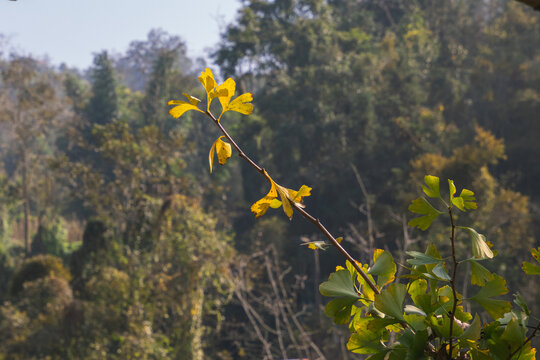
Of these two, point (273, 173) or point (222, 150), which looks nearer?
point (222, 150)

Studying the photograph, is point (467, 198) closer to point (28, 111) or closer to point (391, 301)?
point (391, 301)

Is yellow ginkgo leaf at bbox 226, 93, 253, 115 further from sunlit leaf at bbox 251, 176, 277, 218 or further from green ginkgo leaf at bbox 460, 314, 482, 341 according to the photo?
green ginkgo leaf at bbox 460, 314, 482, 341

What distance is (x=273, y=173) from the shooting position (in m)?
10.0

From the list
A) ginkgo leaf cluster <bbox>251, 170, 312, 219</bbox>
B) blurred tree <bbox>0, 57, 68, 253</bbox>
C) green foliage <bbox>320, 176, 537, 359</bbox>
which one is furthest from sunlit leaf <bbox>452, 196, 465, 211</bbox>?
blurred tree <bbox>0, 57, 68, 253</bbox>

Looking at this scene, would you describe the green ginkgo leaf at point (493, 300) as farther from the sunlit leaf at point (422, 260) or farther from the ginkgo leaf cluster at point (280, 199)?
the ginkgo leaf cluster at point (280, 199)

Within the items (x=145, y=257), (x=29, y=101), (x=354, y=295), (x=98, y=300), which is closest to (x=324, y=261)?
(x=145, y=257)

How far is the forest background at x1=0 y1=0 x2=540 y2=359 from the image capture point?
5578mm

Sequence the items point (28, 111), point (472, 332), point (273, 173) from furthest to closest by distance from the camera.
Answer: point (28, 111), point (273, 173), point (472, 332)

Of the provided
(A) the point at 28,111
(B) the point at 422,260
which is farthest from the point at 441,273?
(A) the point at 28,111

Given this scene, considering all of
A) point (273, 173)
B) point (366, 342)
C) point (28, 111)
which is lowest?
point (366, 342)

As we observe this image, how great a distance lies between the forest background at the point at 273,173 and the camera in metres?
5.58

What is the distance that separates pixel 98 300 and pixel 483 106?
25.1 feet

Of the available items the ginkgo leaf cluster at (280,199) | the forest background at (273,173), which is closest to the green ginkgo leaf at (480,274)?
the ginkgo leaf cluster at (280,199)

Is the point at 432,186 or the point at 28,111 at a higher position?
the point at 28,111
